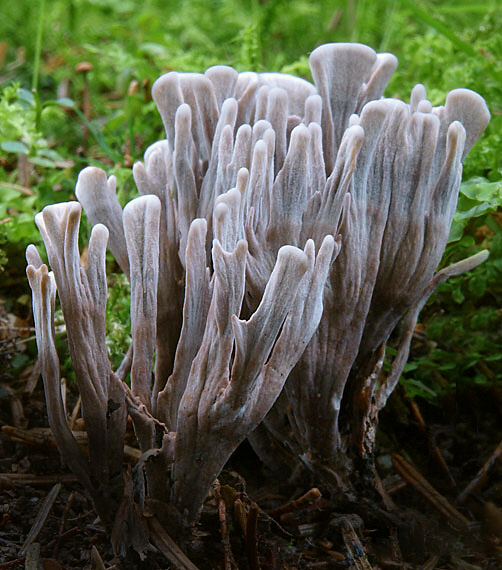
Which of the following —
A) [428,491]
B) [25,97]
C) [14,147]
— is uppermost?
[25,97]

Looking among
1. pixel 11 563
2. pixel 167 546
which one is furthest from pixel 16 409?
pixel 167 546

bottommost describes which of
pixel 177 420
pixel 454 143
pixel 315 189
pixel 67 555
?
pixel 67 555

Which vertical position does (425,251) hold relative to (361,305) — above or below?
above

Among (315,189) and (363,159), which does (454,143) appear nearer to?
(363,159)

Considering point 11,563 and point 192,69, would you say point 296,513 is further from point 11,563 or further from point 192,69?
point 192,69

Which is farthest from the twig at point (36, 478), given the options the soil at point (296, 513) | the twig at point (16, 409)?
the twig at point (16, 409)

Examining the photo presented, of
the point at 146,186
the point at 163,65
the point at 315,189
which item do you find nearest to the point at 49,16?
the point at 163,65

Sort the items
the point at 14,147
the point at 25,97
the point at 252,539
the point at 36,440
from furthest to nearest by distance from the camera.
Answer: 1. the point at 25,97
2. the point at 14,147
3. the point at 36,440
4. the point at 252,539
